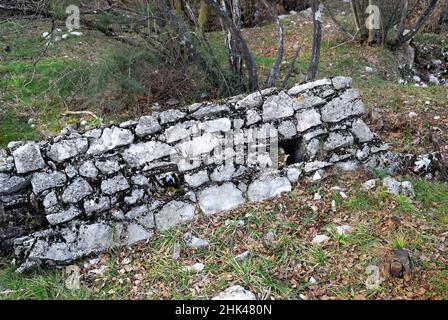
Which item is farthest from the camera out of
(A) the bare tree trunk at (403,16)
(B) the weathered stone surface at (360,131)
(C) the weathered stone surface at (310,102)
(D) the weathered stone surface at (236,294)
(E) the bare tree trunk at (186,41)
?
(A) the bare tree trunk at (403,16)

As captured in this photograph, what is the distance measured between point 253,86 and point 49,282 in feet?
10.7

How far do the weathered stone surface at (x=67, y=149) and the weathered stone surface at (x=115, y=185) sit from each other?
0.32 m

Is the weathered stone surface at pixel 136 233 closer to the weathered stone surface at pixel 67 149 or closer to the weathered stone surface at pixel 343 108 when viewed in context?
the weathered stone surface at pixel 67 149

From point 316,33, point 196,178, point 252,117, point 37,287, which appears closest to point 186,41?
point 316,33

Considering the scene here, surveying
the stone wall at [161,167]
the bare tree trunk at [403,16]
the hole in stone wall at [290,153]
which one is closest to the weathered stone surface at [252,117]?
the stone wall at [161,167]

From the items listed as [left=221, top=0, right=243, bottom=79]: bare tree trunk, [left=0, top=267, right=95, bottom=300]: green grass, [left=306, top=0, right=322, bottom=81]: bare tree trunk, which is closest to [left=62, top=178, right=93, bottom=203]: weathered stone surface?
[left=0, top=267, right=95, bottom=300]: green grass

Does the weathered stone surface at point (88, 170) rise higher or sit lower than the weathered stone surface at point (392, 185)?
higher

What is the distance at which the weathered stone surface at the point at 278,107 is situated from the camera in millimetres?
3822

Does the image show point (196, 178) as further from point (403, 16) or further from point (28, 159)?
point (403, 16)

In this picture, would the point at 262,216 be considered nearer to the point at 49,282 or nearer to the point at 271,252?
the point at 271,252

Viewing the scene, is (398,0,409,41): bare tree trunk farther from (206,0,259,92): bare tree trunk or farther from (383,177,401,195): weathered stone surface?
(383,177,401,195): weathered stone surface

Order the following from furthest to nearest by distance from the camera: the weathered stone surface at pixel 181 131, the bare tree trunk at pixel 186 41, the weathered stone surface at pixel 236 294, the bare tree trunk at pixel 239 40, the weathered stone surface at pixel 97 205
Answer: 1. the bare tree trunk at pixel 186 41
2. the bare tree trunk at pixel 239 40
3. the weathered stone surface at pixel 181 131
4. the weathered stone surface at pixel 97 205
5. the weathered stone surface at pixel 236 294
